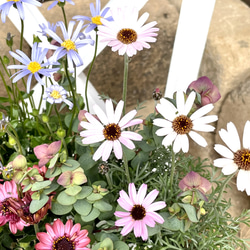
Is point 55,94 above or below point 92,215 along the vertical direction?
above

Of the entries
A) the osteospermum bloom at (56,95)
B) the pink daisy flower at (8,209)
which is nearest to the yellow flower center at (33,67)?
the osteospermum bloom at (56,95)

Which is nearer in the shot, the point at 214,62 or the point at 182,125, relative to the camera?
the point at 182,125

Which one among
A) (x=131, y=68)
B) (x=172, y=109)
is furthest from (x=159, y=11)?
(x=172, y=109)

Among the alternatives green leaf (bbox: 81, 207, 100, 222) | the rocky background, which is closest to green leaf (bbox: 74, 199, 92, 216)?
green leaf (bbox: 81, 207, 100, 222)

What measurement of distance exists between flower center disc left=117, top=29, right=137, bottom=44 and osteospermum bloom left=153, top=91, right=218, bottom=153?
0.08 m

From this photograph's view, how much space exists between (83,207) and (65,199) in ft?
0.08

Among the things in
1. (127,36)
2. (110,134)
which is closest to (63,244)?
(110,134)

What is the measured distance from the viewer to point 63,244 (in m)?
0.42

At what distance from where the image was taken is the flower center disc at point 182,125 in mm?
376

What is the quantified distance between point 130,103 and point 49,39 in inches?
21.2

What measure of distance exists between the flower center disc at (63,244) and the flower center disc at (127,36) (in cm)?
22

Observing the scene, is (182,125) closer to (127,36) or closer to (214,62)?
(127,36)

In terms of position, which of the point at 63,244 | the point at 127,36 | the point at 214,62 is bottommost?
the point at 63,244

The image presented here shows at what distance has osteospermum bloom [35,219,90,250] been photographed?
0.41 metres
